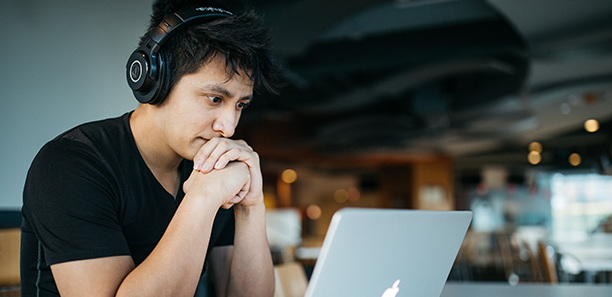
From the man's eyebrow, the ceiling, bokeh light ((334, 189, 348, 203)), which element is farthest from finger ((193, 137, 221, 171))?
A: bokeh light ((334, 189, 348, 203))

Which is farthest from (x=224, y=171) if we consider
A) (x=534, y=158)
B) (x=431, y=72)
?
(x=534, y=158)

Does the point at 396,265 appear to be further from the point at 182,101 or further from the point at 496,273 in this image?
the point at 496,273

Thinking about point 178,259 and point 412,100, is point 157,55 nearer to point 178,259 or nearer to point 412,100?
point 178,259

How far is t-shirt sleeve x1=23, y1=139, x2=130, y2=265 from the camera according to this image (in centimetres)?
84

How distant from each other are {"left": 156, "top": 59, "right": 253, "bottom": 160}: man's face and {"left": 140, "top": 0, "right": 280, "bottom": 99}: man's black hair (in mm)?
18

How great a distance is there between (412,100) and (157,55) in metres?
7.98

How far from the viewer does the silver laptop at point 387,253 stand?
2.15 feet

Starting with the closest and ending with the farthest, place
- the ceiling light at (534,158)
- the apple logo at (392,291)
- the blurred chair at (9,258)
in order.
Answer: the apple logo at (392,291), the blurred chair at (9,258), the ceiling light at (534,158)

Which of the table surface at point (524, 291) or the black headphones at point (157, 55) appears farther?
the table surface at point (524, 291)

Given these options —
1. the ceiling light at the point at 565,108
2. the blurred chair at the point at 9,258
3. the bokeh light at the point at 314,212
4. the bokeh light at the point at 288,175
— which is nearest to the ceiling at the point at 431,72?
the ceiling light at the point at 565,108

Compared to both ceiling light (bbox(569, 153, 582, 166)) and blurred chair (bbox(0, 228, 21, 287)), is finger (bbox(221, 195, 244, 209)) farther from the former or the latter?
ceiling light (bbox(569, 153, 582, 166))

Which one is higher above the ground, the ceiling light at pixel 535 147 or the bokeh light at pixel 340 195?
the ceiling light at pixel 535 147

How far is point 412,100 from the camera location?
867 centimetres

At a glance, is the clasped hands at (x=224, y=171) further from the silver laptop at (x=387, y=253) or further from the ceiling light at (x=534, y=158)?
the ceiling light at (x=534, y=158)
